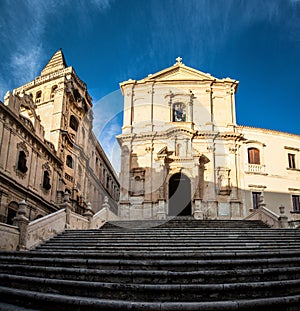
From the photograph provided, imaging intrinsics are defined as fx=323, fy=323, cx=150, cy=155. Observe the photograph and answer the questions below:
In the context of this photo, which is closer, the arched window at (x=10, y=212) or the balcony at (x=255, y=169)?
the arched window at (x=10, y=212)

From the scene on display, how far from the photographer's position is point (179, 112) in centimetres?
2542

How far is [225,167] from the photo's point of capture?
23031 mm

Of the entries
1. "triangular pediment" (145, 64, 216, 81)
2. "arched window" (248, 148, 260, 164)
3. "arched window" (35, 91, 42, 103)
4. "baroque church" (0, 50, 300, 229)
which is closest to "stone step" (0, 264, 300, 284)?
"baroque church" (0, 50, 300, 229)

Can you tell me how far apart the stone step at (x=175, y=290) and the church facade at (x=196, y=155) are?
1450 centimetres

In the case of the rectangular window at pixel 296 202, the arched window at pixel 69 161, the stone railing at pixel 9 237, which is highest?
the arched window at pixel 69 161

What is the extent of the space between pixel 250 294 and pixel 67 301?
312cm

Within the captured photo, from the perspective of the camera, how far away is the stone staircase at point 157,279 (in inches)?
207

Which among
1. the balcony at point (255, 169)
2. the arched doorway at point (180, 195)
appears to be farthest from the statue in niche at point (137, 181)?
the balcony at point (255, 169)

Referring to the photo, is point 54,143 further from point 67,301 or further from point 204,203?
point 67,301

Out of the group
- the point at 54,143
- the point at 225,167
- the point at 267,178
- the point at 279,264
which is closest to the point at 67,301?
the point at 279,264

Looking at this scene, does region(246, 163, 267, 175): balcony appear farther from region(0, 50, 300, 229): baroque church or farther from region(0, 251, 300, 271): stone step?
region(0, 251, 300, 271): stone step

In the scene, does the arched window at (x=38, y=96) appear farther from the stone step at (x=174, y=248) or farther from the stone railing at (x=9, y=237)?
the stone step at (x=174, y=248)

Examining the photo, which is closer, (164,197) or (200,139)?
(164,197)

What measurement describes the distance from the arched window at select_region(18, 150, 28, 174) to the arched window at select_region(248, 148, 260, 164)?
15843mm
